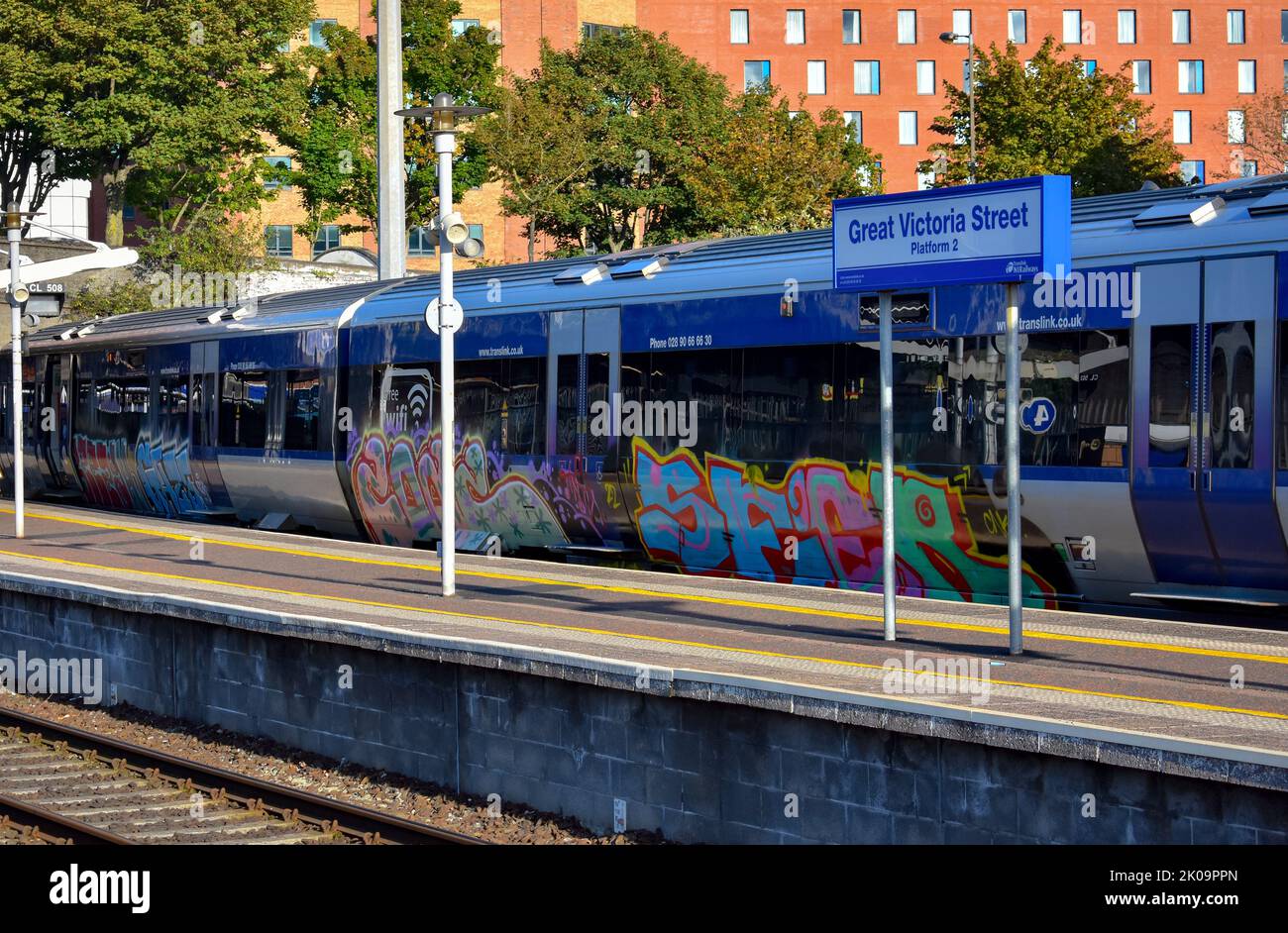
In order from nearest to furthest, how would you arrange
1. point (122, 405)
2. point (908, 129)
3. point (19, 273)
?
1. point (19, 273)
2. point (122, 405)
3. point (908, 129)

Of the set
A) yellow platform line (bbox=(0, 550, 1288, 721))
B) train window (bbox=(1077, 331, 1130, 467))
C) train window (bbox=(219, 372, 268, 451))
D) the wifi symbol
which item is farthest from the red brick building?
train window (bbox=(1077, 331, 1130, 467))

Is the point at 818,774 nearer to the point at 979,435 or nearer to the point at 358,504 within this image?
the point at 979,435

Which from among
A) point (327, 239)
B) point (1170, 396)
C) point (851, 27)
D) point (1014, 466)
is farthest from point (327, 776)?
point (851, 27)

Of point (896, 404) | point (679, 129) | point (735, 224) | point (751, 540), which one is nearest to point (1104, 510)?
point (896, 404)

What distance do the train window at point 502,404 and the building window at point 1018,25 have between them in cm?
7040

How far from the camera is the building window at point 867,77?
86.4 meters

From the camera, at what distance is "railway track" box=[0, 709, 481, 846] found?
12.0m

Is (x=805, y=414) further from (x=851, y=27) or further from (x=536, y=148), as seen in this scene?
(x=851, y=27)

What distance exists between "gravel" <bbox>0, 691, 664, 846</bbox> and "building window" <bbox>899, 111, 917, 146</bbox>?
74447 millimetres

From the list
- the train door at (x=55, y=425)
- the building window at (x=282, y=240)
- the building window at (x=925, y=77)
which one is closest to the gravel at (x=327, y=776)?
the train door at (x=55, y=425)

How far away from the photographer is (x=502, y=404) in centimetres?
2062

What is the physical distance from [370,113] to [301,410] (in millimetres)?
41764

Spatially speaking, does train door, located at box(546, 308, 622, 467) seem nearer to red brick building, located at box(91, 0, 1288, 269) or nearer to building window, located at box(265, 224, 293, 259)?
building window, located at box(265, 224, 293, 259)

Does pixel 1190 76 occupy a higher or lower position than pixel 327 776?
higher
